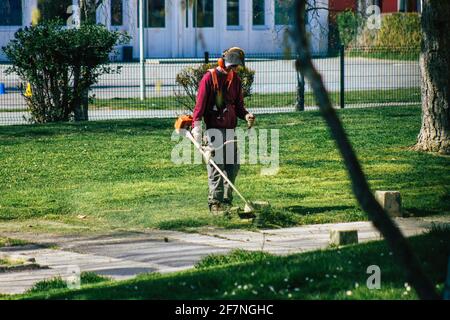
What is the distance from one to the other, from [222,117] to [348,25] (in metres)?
36.0

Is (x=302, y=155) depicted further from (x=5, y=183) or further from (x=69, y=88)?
(x=69, y=88)

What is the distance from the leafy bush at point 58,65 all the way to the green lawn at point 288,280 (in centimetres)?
1236

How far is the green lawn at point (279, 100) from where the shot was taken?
25828mm

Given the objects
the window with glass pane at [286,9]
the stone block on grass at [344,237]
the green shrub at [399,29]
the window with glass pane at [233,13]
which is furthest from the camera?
the window with glass pane at [233,13]

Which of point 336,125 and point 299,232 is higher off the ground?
point 336,125

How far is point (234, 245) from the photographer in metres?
11.0

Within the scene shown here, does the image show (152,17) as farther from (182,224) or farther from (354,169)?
(354,169)

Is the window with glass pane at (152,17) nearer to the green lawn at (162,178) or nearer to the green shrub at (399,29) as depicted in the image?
the green shrub at (399,29)

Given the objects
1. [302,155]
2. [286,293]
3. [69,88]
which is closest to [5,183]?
[302,155]

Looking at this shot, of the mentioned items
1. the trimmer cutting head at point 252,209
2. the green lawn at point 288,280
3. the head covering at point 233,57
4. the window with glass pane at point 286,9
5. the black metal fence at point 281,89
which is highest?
the window with glass pane at point 286,9

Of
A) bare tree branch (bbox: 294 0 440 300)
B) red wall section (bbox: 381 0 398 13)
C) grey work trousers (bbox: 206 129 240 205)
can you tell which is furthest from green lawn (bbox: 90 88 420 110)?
red wall section (bbox: 381 0 398 13)

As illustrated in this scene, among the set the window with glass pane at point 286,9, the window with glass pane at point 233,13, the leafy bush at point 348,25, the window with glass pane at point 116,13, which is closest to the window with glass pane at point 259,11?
the window with glass pane at point 233,13

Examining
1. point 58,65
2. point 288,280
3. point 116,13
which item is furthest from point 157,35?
point 288,280
